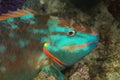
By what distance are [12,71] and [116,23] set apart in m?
1.75

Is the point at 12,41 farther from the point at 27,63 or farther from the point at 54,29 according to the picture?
the point at 54,29

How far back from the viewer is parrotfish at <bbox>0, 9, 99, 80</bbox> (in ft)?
5.16

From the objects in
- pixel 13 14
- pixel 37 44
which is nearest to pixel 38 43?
pixel 37 44

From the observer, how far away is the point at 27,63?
1.59m

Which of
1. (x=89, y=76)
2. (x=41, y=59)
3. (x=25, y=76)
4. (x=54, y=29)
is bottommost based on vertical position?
(x=89, y=76)

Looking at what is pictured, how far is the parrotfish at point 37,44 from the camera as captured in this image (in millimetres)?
1571

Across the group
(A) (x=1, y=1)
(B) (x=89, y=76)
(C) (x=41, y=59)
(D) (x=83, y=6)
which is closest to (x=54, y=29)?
(C) (x=41, y=59)

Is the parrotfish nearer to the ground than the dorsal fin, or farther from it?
nearer to the ground

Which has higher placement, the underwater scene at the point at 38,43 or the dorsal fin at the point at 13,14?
the dorsal fin at the point at 13,14

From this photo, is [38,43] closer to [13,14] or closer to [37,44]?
[37,44]

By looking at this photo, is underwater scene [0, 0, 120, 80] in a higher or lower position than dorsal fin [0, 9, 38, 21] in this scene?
lower

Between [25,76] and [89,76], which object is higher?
[25,76]

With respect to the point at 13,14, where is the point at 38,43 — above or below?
below

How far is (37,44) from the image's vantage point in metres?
1.60
